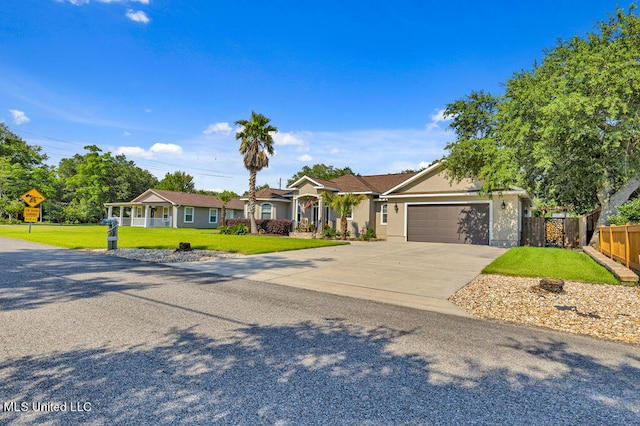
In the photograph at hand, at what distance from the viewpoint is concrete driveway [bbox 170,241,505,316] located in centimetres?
640

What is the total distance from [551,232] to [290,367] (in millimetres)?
18074

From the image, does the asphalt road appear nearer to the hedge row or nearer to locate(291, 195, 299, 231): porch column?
the hedge row

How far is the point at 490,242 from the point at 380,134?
33.2 ft

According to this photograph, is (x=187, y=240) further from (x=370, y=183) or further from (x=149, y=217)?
(x=149, y=217)

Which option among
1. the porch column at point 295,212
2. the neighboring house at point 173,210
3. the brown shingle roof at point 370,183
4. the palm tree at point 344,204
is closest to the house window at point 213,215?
the neighboring house at point 173,210

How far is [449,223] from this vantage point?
19234 millimetres

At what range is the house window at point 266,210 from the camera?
28.1 metres

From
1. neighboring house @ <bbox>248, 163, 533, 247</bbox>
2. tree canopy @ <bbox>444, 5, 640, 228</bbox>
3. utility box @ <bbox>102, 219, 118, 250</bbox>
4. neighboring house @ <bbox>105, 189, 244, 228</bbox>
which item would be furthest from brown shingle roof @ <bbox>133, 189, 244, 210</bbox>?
tree canopy @ <bbox>444, 5, 640, 228</bbox>

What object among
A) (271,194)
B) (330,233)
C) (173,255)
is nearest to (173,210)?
(271,194)

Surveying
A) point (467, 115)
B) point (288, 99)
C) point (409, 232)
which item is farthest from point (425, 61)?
point (409, 232)

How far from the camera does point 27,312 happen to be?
463 cm

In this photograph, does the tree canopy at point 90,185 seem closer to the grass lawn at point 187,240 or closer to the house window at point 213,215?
the house window at point 213,215

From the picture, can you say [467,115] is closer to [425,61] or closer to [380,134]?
[425,61]

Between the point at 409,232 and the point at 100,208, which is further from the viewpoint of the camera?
the point at 100,208
